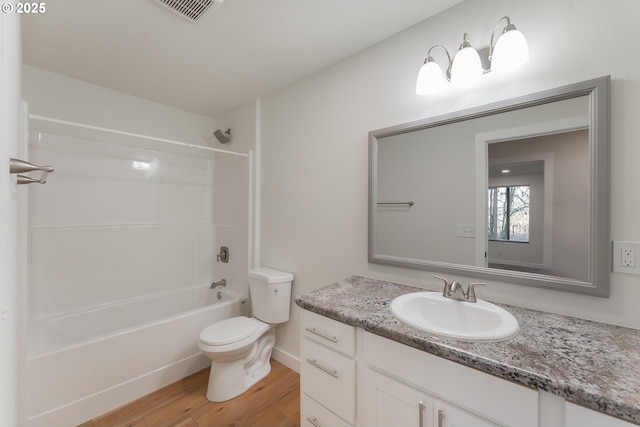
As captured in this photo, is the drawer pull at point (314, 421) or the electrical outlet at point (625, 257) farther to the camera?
the drawer pull at point (314, 421)

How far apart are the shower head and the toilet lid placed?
5.93 feet

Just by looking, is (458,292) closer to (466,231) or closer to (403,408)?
(466,231)

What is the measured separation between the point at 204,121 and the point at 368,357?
9.55 ft

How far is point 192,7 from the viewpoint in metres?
1.37

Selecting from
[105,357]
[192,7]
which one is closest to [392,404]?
[105,357]

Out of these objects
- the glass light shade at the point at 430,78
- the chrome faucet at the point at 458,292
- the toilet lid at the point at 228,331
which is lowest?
the toilet lid at the point at 228,331

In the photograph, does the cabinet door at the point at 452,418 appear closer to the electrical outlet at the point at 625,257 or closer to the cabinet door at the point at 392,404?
the cabinet door at the point at 392,404

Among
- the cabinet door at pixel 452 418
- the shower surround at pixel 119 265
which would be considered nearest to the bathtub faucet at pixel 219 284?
the shower surround at pixel 119 265

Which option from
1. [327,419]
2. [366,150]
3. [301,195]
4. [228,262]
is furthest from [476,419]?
[228,262]

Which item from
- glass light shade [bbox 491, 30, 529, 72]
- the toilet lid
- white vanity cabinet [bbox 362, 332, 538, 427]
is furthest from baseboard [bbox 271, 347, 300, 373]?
glass light shade [bbox 491, 30, 529, 72]

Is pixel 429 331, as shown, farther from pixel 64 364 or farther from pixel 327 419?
pixel 64 364

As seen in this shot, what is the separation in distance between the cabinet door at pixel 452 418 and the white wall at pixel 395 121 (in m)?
0.60

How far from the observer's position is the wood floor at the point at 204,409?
1.58 metres

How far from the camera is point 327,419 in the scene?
1.20 m
